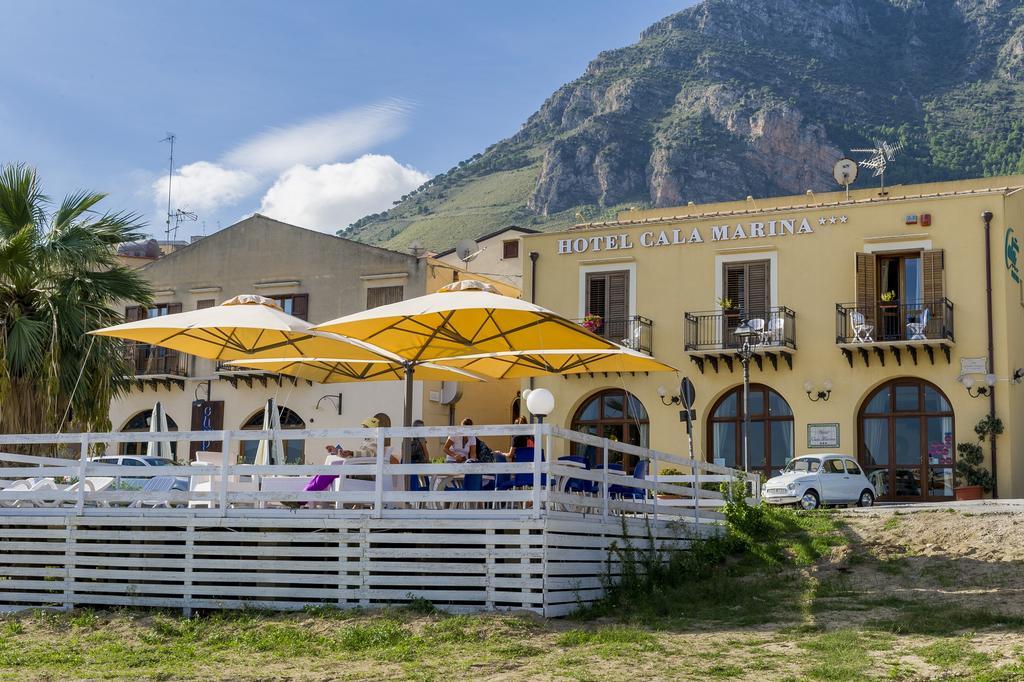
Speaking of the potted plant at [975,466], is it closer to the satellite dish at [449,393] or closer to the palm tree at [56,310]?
the satellite dish at [449,393]

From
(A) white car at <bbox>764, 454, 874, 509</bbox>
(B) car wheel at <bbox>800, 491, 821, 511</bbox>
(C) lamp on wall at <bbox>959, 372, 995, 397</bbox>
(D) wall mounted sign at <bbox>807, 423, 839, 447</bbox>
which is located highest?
(C) lamp on wall at <bbox>959, 372, 995, 397</bbox>

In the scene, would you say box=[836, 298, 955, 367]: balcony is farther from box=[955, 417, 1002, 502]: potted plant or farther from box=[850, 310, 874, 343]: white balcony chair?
box=[955, 417, 1002, 502]: potted plant

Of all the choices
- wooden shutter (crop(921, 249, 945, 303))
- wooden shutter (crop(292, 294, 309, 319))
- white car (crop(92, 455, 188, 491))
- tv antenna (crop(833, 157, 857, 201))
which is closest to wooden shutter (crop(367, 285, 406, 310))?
wooden shutter (crop(292, 294, 309, 319))

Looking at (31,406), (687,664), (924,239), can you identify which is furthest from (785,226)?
(687,664)

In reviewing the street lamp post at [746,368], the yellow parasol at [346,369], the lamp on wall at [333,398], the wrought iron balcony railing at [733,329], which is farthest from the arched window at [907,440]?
the lamp on wall at [333,398]

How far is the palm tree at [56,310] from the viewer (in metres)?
17.6

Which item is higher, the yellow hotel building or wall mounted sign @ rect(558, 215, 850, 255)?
wall mounted sign @ rect(558, 215, 850, 255)

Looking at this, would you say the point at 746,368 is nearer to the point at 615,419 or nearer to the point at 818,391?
the point at 818,391

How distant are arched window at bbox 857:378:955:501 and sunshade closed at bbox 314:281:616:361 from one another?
534 inches

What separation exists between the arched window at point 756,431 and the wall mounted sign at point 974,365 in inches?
145

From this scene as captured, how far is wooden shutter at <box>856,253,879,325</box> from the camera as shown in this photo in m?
26.3

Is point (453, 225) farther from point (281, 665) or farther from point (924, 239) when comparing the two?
point (281, 665)

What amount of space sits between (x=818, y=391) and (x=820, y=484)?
3.70 m

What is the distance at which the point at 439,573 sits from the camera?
1213cm
